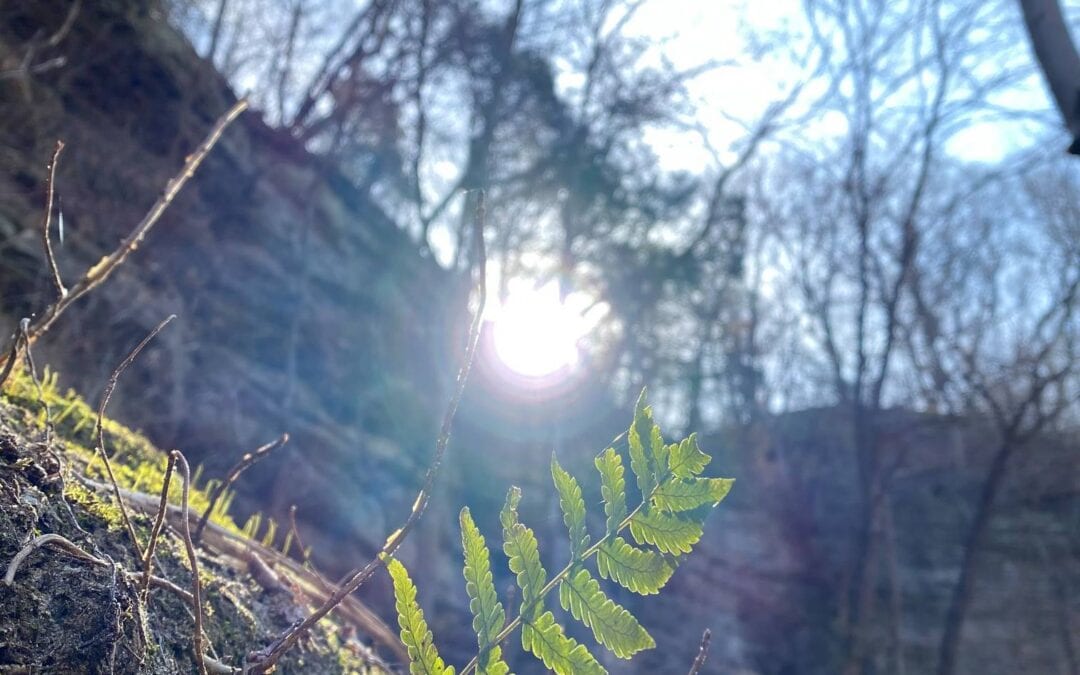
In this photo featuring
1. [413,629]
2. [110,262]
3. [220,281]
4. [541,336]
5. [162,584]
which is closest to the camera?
[413,629]

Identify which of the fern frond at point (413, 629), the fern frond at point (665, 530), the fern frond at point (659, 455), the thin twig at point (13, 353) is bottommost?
the thin twig at point (13, 353)

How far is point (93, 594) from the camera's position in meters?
1.29

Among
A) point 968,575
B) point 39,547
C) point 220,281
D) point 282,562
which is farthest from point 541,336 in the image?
point 39,547

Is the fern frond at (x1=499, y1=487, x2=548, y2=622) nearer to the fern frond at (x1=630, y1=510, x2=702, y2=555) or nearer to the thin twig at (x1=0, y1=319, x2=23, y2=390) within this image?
the fern frond at (x1=630, y1=510, x2=702, y2=555)

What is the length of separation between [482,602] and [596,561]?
168mm

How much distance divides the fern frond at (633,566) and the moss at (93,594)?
73cm

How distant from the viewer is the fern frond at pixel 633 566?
3.59 ft

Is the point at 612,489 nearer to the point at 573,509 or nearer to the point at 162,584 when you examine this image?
the point at 573,509

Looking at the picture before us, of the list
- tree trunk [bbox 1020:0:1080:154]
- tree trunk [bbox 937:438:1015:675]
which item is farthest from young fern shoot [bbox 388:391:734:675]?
tree trunk [bbox 937:438:1015:675]

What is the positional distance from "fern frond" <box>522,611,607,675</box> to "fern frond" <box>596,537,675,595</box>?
3.7 inches

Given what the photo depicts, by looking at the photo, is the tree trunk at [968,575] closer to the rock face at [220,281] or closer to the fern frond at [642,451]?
the rock face at [220,281]

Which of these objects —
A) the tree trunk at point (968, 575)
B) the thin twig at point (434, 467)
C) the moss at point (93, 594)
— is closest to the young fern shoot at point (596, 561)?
the thin twig at point (434, 467)

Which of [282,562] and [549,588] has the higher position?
[549,588]

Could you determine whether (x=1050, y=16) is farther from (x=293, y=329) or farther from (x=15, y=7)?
(x=293, y=329)
